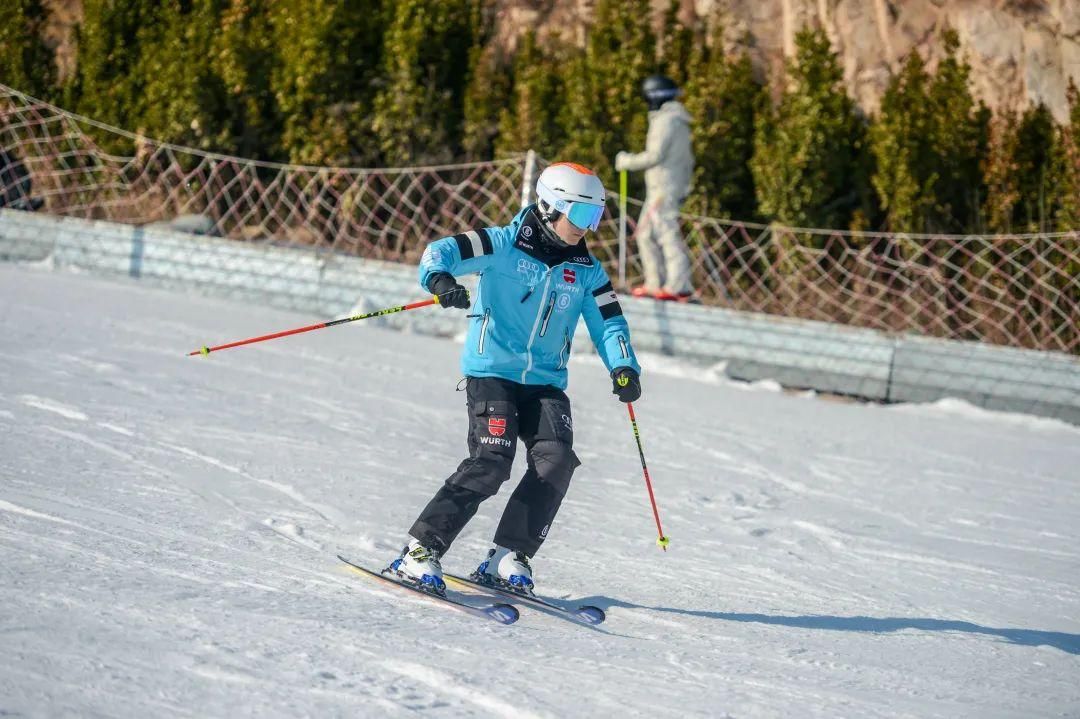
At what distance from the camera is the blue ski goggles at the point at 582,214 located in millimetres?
4363

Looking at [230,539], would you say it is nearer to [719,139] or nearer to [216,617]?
[216,617]

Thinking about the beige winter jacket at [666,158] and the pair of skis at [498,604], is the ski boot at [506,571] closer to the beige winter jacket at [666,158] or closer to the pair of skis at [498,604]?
the pair of skis at [498,604]

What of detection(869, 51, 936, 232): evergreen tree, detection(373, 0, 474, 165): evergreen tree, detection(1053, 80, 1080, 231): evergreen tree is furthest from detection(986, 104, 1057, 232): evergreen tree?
detection(373, 0, 474, 165): evergreen tree

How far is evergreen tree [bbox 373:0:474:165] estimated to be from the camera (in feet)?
43.0

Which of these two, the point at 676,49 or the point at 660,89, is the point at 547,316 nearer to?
the point at 660,89

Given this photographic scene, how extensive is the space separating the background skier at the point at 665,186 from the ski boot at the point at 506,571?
6.04 meters

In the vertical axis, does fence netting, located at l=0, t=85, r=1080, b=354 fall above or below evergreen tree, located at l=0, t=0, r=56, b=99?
below

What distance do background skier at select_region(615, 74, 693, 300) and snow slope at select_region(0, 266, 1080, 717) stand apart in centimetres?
125

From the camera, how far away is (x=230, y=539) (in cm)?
445

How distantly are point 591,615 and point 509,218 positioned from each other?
771cm

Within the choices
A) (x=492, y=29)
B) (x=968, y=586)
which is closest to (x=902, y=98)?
(x=492, y=29)

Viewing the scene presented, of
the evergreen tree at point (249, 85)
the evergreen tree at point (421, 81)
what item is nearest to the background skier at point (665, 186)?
the evergreen tree at point (421, 81)

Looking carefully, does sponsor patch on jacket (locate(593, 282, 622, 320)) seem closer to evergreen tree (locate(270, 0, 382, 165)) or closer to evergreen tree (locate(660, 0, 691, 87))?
evergreen tree (locate(660, 0, 691, 87))

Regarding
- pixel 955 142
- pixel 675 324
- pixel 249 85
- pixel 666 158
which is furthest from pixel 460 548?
pixel 249 85
